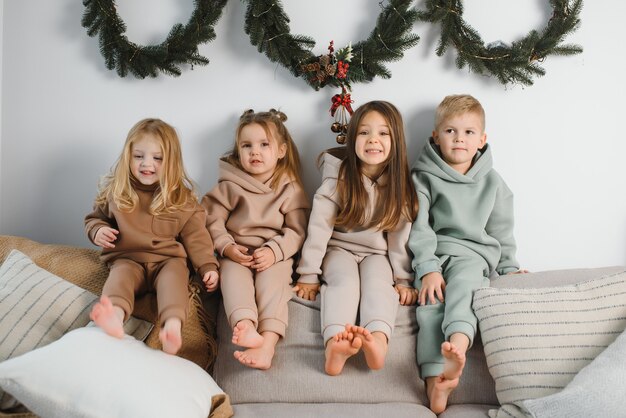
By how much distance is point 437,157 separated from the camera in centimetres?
211

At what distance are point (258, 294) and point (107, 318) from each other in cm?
50

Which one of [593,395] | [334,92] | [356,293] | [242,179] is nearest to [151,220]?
[242,179]

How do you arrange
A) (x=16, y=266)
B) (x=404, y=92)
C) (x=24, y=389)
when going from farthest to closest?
(x=404, y=92) < (x=16, y=266) < (x=24, y=389)

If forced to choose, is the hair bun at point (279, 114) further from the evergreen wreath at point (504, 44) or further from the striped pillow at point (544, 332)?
the striped pillow at point (544, 332)

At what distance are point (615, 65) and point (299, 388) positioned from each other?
1.65 meters

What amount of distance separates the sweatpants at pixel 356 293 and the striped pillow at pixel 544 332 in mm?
292

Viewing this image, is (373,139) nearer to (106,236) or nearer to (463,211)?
(463,211)

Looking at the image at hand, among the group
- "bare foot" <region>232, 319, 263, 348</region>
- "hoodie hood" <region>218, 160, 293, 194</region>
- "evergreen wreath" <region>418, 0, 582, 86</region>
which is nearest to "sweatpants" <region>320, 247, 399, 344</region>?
"bare foot" <region>232, 319, 263, 348</region>

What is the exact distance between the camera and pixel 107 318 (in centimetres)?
164

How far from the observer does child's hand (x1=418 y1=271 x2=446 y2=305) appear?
195 centimetres

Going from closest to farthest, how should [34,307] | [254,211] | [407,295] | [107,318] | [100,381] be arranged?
[100,381] < [107,318] < [34,307] < [407,295] < [254,211]

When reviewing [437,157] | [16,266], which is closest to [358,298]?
[437,157]

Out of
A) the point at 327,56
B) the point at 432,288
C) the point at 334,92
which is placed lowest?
the point at 432,288

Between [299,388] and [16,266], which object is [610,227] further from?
[16,266]
